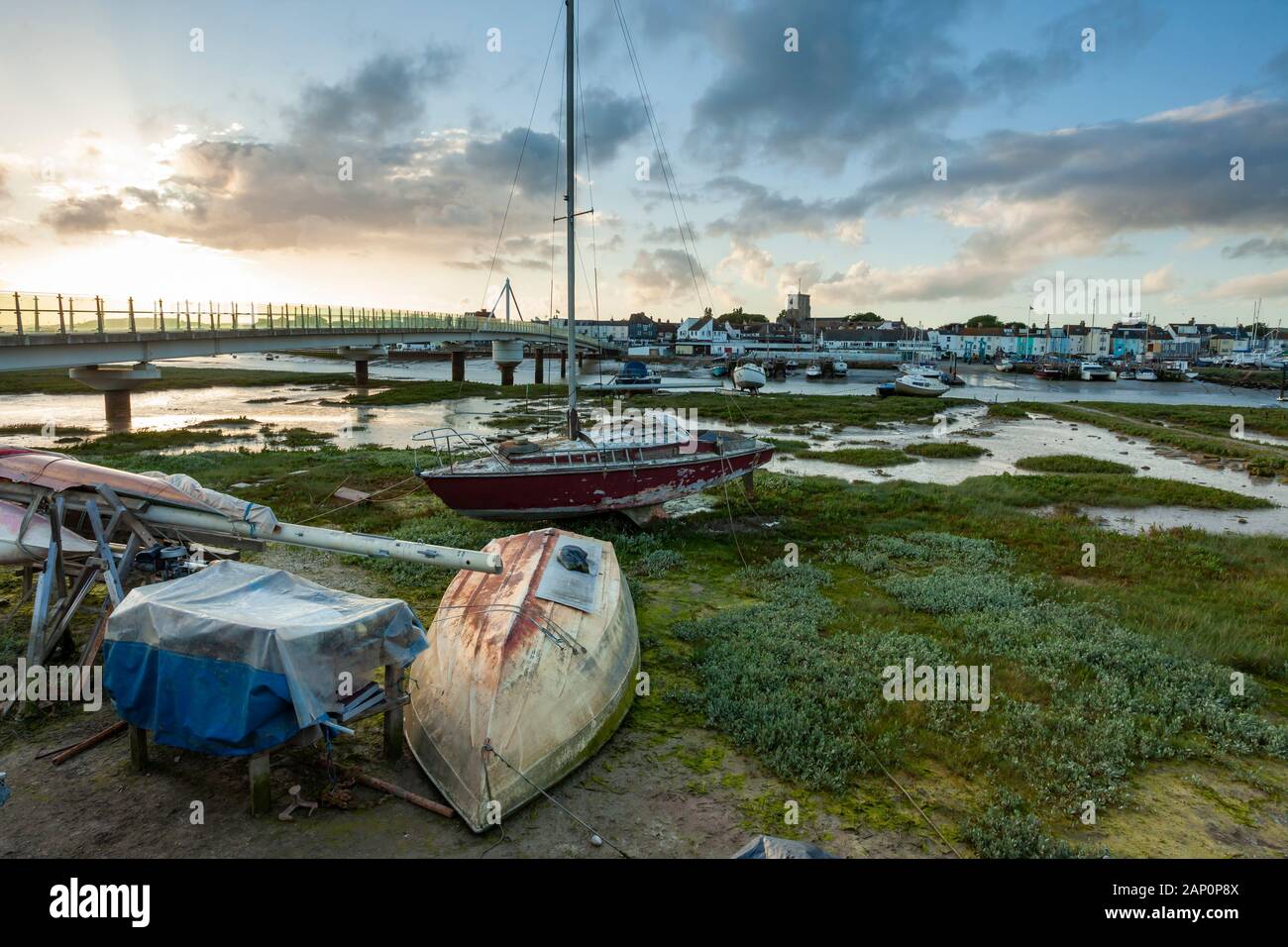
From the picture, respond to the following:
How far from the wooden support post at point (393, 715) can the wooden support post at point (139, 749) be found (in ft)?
8.97

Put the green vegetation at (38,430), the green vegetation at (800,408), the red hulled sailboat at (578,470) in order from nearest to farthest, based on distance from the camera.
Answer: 1. the red hulled sailboat at (578,470)
2. the green vegetation at (38,430)
3. the green vegetation at (800,408)

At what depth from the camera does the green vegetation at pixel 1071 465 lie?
31.6 m

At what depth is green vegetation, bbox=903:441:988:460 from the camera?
3617 cm

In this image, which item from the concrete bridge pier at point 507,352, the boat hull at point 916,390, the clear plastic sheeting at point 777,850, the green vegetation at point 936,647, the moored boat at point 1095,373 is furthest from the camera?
the moored boat at point 1095,373

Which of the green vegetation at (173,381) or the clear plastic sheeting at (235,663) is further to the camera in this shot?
the green vegetation at (173,381)

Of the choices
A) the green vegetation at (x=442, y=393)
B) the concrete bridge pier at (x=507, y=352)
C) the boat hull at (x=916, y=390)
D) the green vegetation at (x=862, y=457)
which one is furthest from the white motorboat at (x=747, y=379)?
the green vegetation at (x=862, y=457)

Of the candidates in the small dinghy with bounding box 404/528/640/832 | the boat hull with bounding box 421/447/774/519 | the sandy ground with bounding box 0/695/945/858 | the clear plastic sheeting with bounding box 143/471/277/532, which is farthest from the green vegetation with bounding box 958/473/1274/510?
the clear plastic sheeting with bounding box 143/471/277/532

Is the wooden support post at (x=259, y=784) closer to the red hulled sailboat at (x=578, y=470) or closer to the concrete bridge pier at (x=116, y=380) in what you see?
the red hulled sailboat at (x=578, y=470)

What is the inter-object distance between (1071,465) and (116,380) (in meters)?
51.4

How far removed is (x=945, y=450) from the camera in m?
37.1

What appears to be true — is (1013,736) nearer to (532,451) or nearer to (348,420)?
(532,451)

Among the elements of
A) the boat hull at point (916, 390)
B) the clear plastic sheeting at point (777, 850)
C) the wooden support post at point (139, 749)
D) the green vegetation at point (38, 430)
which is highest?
the boat hull at point (916, 390)
